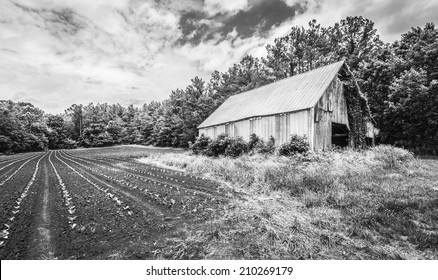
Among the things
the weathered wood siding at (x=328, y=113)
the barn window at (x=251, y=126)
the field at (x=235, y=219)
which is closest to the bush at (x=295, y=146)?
the weathered wood siding at (x=328, y=113)

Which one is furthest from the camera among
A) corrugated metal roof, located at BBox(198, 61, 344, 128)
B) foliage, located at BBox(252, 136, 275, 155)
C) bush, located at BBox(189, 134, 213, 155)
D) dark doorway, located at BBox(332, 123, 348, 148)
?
bush, located at BBox(189, 134, 213, 155)

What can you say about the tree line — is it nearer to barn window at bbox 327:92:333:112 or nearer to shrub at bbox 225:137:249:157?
barn window at bbox 327:92:333:112

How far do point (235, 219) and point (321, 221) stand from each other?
1.84m

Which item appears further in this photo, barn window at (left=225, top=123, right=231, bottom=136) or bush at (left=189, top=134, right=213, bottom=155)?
bush at (left=189, top=134, right=213, bottom=155)

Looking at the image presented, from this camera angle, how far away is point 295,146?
43.4 ft

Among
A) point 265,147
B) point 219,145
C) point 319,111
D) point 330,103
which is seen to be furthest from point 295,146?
point 219,145

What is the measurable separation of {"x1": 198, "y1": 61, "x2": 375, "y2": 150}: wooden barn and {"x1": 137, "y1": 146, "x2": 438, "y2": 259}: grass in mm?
6333

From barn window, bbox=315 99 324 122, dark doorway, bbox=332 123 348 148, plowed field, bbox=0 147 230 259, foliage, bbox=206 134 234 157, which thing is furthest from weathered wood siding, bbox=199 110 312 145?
plowed field, bbox=0 147 230 259

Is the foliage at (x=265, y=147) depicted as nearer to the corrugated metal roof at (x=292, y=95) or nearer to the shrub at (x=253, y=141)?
the shrub at (x=253, y=141)

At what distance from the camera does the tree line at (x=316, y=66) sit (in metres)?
19.8

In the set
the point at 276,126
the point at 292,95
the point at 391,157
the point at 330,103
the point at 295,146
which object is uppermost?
the point at 292,95

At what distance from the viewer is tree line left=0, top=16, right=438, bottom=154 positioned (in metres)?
19.8

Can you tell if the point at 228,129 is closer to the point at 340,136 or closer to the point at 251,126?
the point at 251,126
